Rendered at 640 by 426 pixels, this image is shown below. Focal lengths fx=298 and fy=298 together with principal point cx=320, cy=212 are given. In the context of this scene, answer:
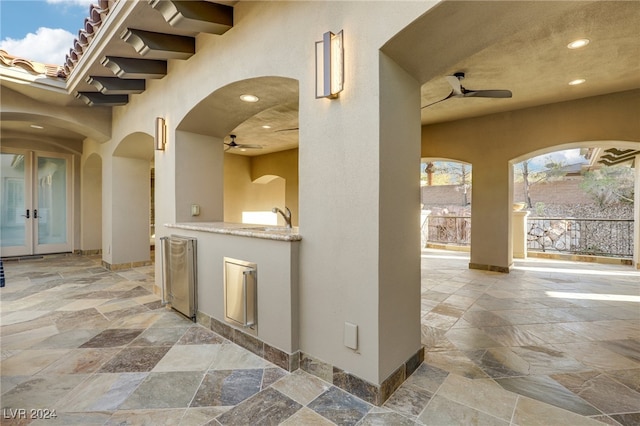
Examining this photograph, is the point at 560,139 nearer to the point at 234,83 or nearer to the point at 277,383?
the point at 234,83

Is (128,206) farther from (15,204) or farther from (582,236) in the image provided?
(582,236)

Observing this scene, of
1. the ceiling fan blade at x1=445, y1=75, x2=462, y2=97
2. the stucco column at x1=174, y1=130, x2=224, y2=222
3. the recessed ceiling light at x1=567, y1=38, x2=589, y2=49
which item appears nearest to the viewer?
the recessed ceiling light at x1=567, y1=38, x2=589, y2=49

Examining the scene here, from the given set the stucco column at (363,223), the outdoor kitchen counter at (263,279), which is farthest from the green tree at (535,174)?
the outdoor kitchen counter at (263,279)

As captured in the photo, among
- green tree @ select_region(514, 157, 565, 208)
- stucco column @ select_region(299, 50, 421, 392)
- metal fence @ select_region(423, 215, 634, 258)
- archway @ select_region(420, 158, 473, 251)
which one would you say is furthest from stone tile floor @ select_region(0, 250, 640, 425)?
green tree @ select_region(514, 157, 565, 208)

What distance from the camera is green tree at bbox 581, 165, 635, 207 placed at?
9.98m

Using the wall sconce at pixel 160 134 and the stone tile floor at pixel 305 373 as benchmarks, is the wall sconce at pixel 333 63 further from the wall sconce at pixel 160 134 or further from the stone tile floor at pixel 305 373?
the wall sconce at pixel 160 134

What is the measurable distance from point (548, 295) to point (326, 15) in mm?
4297

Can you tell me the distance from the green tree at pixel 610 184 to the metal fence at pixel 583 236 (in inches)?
148

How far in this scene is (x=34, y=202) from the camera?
6.87m

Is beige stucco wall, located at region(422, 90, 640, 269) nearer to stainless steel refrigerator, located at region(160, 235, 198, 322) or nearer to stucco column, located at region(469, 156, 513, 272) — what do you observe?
stucco column, located at region(469, 156, 513, 272)

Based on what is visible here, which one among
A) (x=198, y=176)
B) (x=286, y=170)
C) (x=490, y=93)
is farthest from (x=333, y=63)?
(x=286, y=170)

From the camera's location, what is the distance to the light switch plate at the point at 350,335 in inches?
73.9

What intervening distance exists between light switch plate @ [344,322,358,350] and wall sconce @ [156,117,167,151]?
3.24 m

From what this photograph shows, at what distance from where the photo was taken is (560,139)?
4.88 metres
